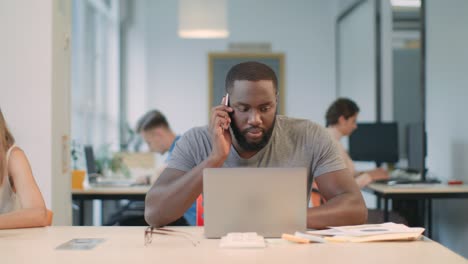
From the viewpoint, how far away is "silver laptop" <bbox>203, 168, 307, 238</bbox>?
5.99 feet

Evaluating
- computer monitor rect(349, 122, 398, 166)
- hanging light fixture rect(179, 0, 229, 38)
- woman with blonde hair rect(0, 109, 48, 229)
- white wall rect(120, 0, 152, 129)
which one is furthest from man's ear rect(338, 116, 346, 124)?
white wall rect(120, 0, 152, 129)

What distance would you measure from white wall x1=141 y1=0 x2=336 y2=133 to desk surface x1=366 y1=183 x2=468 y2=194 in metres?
4.16

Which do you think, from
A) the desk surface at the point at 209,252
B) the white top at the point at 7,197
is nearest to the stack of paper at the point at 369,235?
the desk surface at the point at 209,252

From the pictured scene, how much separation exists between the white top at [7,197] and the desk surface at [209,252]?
2.21 feet

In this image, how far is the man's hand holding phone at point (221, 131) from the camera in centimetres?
231

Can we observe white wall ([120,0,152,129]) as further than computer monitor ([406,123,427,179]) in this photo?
Yes

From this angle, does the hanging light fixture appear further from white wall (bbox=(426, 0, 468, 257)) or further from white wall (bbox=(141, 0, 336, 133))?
white wall (bbox=(141, 0, 336, 133))

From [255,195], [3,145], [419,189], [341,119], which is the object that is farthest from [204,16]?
[255,195]

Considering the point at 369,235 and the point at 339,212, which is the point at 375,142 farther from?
the point at 369,235

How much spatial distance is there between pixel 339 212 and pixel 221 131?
1.79ft

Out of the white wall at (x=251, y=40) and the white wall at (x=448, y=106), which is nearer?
the white wall at (x=448, y=106)

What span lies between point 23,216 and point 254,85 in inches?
39.7

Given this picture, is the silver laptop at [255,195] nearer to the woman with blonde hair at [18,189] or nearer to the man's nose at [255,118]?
the man's nose at [255,118]

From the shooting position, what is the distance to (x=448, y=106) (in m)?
5.01
